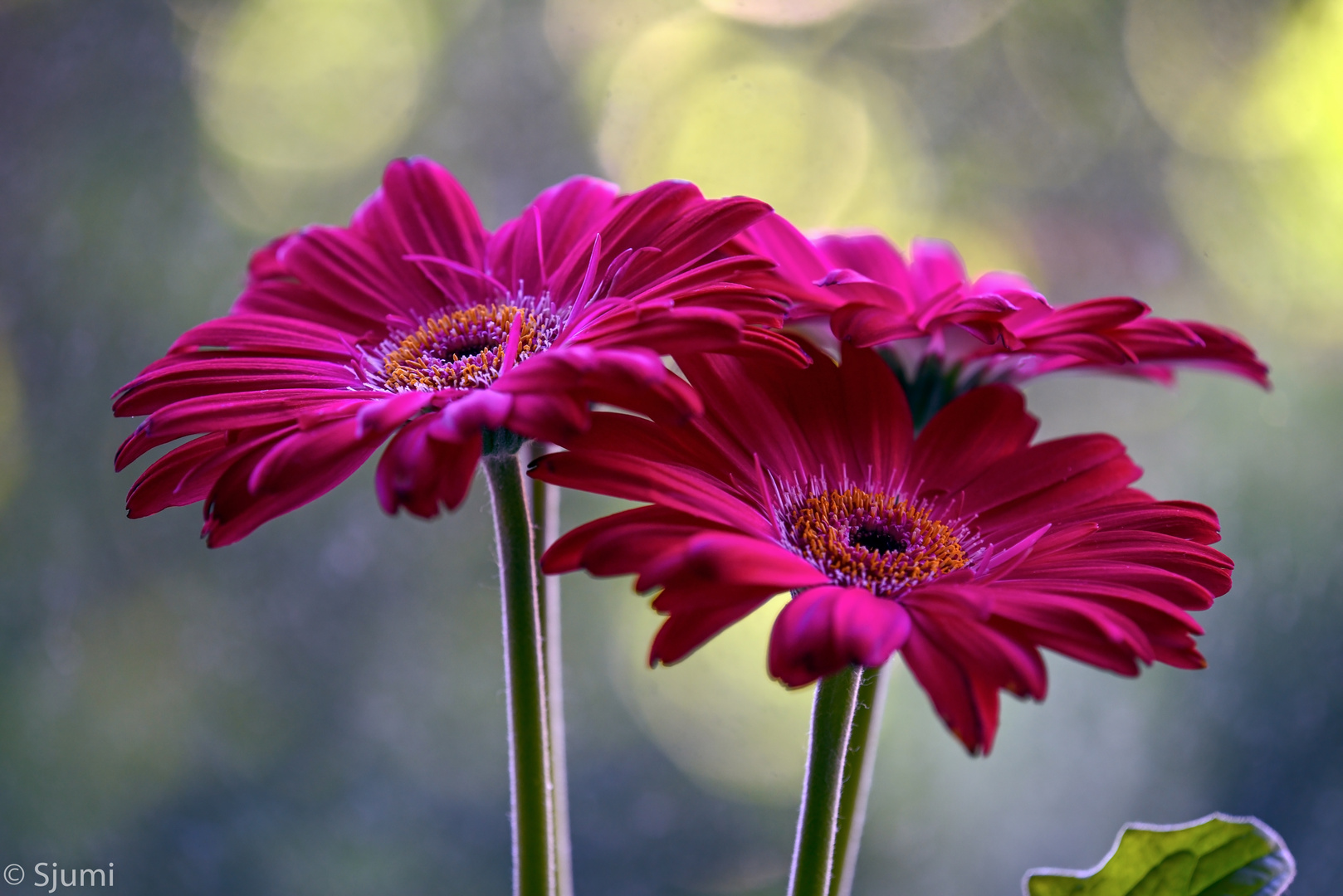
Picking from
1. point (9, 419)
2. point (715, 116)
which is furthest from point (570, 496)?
point (9, 419)


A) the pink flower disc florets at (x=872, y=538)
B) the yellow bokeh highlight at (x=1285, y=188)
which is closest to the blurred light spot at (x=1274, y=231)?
the yellow bokeh highlight at (x=1285, y=188)

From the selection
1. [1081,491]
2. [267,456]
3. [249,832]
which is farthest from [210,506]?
Answer: [249,832]

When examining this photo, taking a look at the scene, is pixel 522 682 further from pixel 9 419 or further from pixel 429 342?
pixel 9 419

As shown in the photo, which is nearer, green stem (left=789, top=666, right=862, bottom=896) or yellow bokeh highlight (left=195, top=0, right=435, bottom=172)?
green stem (left=789, top=666, right=862, bottom=896)

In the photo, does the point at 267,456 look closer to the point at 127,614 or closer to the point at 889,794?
the point at 127,614

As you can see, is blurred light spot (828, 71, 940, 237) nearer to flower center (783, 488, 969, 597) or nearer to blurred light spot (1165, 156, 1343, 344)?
blurred light spot (1165, 156, 1343, 344)

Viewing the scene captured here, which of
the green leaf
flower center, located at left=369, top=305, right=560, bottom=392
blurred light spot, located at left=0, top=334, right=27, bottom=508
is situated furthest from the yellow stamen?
blurred light spot, located at left=0, top=334, right=27, bottom=508
